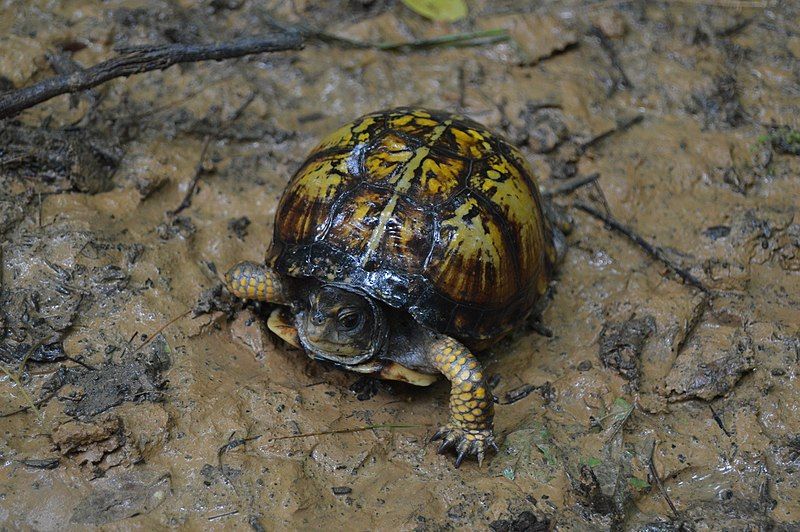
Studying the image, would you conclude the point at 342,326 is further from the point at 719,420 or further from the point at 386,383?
Answer: the point at 719,420

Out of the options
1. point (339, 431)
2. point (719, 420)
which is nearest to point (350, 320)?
point (339, 431)

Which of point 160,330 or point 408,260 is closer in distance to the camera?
point 408,260

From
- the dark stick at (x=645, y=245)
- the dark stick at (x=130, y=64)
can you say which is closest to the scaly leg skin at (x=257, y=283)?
the dark stick at (x=130, y=64)

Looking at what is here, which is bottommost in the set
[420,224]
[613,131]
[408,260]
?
[613,131]

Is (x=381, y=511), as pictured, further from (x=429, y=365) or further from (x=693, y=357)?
(x=693, y=357)

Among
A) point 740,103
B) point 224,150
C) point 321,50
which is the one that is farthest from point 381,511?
point 740,103

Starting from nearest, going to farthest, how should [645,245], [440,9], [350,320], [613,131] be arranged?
[350,320] < [645,245] < [613,131] < [440,9]

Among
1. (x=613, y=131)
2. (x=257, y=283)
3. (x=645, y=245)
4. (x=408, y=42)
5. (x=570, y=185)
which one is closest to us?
(x=257, y=283)
